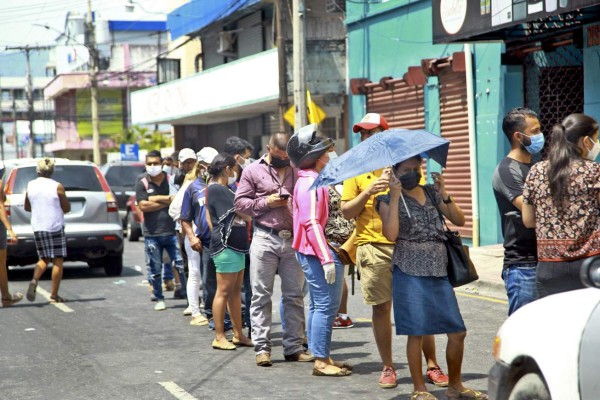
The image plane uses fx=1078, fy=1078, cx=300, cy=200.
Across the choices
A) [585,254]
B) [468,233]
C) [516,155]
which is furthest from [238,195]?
[468,233]

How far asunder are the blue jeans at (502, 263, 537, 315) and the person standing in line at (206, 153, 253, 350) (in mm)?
3451

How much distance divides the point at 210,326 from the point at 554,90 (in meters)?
8.98

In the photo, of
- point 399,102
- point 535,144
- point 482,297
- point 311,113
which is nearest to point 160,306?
point 482,297

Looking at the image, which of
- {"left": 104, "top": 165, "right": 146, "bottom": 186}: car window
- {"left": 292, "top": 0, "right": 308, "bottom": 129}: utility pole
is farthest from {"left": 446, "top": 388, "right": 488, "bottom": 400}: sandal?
{"left": 104, "top": 165, "right": 146, "bottom": 186}: car window

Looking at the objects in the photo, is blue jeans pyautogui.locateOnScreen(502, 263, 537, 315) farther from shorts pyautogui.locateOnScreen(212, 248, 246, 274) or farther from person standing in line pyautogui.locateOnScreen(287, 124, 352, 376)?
shorts pyautogui.locateOnScreen(212, 248, 246, 274)

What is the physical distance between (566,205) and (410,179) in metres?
1.24

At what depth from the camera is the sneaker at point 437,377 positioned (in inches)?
302

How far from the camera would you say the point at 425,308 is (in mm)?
6910

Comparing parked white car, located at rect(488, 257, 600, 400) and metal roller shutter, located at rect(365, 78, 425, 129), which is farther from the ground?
metal roller shutter, located at rect(365, 78, 425, 129)

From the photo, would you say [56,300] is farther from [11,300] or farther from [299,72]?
[299,72]

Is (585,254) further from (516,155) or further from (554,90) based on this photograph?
(554,90)

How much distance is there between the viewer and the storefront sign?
45.5 ft

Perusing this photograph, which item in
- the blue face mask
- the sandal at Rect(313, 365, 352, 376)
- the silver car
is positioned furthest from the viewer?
the silver car

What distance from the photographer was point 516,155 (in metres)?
6.68
